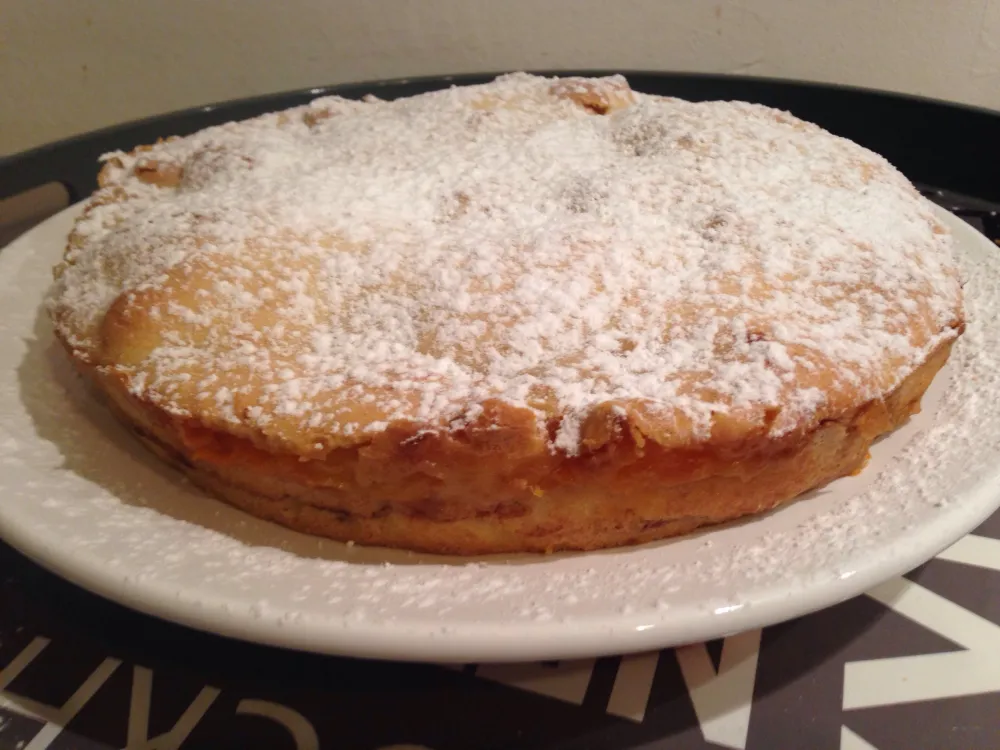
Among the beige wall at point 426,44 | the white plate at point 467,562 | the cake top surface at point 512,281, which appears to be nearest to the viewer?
the white plate at point 467,562

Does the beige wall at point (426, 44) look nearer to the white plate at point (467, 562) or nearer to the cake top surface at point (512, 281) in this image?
the cake top surface at point (512, 281)

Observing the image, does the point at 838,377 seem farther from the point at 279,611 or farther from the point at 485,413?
the point at 279,611

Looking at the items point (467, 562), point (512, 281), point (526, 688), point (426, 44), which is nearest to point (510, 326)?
point (512, 281)

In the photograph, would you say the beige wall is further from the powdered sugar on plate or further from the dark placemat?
the dark placemat

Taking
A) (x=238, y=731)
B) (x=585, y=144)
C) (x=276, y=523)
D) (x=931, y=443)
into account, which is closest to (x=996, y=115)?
(x=585, y=144)

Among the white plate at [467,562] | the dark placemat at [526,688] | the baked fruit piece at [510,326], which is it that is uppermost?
the baked fruit piece at [510,326]

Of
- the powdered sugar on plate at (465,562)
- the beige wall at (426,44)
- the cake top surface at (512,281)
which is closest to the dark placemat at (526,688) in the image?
the powdered sugar on plate at (465,562)

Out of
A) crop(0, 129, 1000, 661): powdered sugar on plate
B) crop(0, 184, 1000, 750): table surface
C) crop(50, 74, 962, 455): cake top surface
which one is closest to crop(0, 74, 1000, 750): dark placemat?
crop(0, 184, 1000, 750): table surface

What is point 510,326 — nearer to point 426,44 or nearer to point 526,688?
point 526,688
